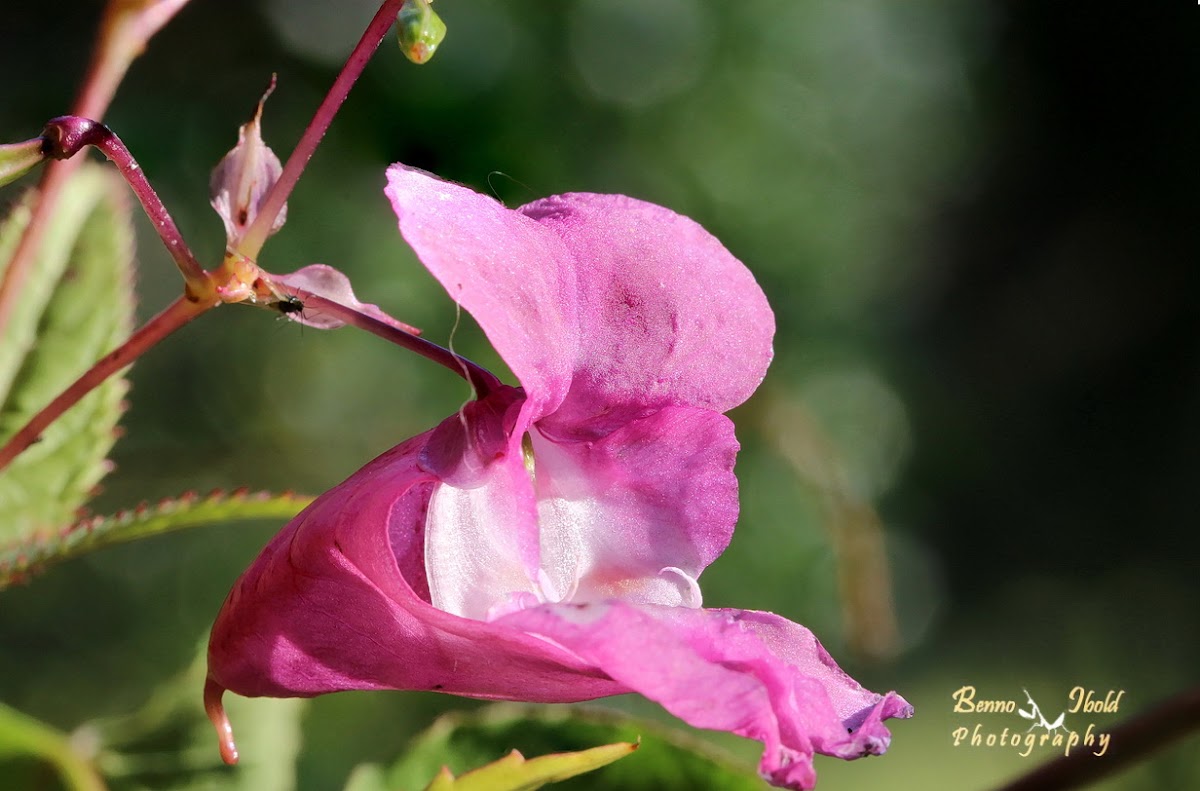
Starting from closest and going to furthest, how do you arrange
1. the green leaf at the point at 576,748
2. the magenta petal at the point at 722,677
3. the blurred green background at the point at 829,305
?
the magenta petal at the point at 722,677 → the green leaf at the point at 576,748 → the blurred green background at the point at 829,305

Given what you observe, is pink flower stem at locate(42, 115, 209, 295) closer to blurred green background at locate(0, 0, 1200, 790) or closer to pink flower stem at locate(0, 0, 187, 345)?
pink flower stem at locate(0, 0, 187, 345)

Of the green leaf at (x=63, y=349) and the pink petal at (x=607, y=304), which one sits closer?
the pink petal at (x=607, y=304)

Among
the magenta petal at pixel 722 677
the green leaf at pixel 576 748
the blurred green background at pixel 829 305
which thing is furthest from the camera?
the blurred green background at pixel 829 305

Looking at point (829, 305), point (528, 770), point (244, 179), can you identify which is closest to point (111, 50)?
point (244, 179)

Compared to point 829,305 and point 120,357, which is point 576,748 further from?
point 829,305

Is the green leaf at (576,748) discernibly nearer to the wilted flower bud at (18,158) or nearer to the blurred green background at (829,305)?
the wilted flower bud at (18,158)

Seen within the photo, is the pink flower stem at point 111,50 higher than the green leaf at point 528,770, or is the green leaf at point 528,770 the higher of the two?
the pink flower stem at point 111,50

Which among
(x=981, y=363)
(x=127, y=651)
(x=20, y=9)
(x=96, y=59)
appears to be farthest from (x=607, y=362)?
(x=981, y=363)

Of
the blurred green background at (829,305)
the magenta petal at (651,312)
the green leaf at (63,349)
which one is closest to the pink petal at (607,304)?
the magenta petal at (651,312)
